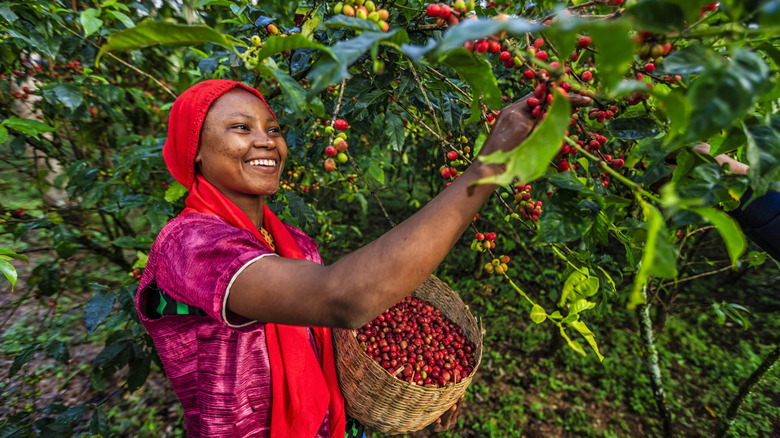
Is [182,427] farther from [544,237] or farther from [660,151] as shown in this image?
[660,151]

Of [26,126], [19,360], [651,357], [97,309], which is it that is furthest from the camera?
[651,357]

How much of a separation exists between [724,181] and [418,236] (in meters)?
0.52

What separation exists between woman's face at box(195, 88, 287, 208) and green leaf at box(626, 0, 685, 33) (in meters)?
1.08

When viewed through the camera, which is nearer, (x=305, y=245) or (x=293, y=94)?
(x=293, y=94)

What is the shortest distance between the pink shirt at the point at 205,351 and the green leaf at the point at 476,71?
0.66 metres

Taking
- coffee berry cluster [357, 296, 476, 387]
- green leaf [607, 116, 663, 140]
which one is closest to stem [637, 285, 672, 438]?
coffee berry cluster [357, 296, 476, 387]

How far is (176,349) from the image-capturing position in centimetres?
118

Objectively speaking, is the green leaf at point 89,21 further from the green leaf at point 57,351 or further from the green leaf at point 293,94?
the green leaf at point 57,351

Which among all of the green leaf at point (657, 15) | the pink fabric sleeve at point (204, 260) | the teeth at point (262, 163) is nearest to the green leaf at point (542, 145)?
the green leaf at point (657, 15)

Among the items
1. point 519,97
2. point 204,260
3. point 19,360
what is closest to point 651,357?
point 519,97

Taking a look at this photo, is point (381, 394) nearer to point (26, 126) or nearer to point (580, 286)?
point (580, 286)

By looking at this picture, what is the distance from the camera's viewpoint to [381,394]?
4.12 ft

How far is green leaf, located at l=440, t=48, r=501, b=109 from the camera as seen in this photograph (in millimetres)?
639

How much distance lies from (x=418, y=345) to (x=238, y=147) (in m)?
1.22
